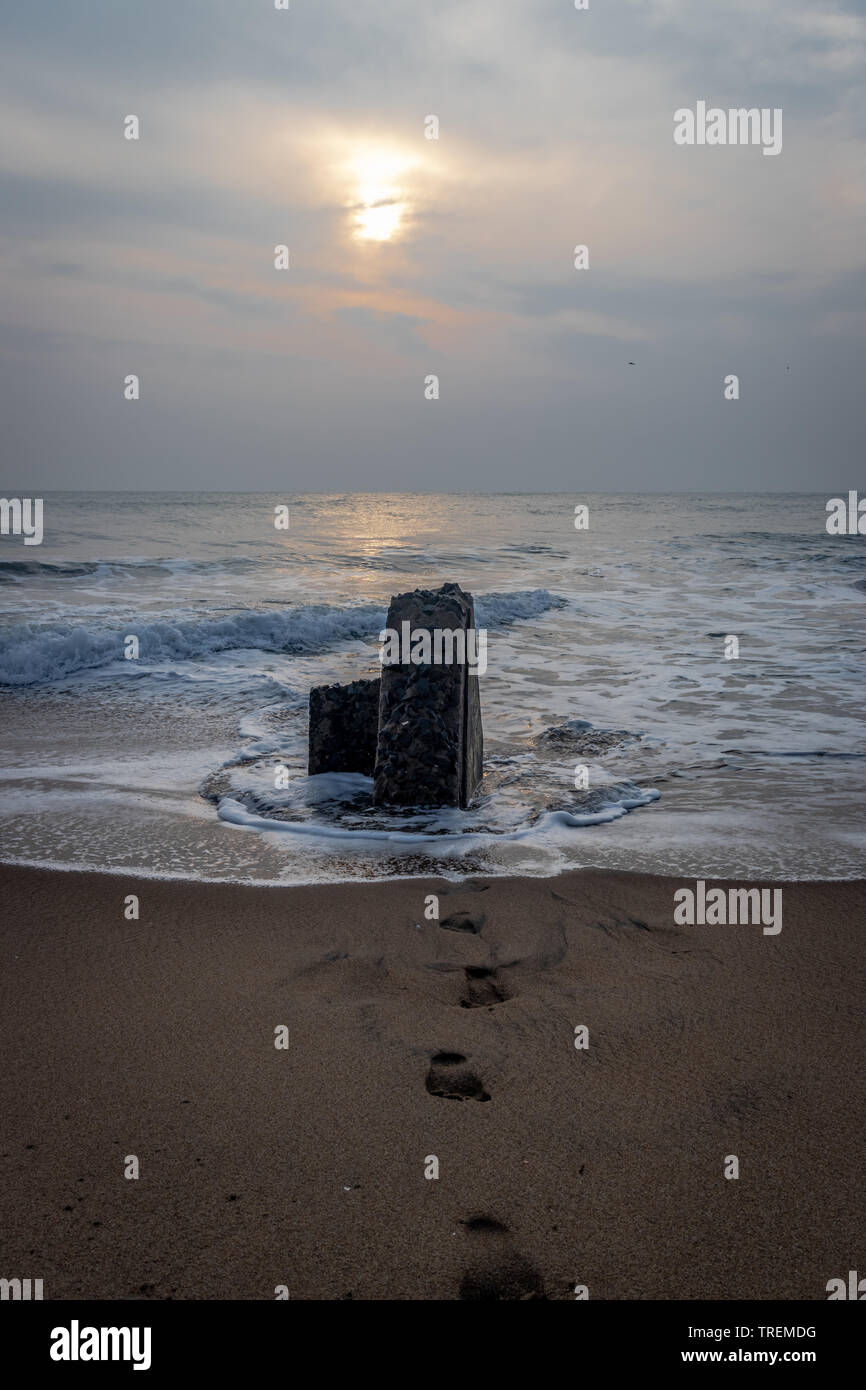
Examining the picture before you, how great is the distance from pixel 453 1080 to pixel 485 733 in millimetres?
3916

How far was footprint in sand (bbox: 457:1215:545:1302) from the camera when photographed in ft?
5.13

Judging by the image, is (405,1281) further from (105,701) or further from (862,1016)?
(105,701)

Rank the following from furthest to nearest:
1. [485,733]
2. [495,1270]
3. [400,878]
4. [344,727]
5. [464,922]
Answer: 1. [485,733]
2. [344,727]
3. [400,878]
4. [464,922]
5. [495,1270]

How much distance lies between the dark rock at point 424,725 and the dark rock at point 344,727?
452mm

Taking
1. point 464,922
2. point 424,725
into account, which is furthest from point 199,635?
point 464,922

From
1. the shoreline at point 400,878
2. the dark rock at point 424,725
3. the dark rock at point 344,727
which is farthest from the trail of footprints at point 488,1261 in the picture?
the dark rock at point 344,727

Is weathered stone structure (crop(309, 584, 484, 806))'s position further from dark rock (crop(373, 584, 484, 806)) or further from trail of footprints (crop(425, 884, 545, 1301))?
trail of footprints (crop(425, 884, 545, 1301))

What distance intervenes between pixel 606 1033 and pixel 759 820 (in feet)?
7.35

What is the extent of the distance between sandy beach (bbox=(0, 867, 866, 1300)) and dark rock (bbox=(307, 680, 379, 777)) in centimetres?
176

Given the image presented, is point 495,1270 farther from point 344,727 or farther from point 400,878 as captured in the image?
point 344,727

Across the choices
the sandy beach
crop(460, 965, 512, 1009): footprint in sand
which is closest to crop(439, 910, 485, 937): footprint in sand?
the sandy beach

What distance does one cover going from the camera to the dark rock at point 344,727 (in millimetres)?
4883

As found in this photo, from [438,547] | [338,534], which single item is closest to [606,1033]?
[438,547]

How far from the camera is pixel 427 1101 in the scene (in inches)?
81.4
